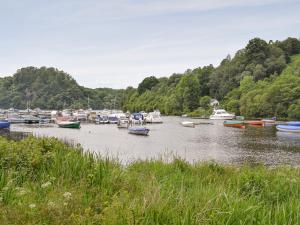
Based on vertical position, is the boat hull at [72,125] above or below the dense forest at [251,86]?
below

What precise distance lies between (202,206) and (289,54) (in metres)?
171

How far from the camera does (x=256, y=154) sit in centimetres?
3928

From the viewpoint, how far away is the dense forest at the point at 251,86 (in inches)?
4486

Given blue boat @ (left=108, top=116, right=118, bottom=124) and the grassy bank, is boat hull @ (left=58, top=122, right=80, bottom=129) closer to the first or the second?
blue boat @ (left=108, top=116, right=118, bottom=124)

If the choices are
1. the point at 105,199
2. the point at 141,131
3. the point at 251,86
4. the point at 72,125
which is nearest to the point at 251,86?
the point at 251,86

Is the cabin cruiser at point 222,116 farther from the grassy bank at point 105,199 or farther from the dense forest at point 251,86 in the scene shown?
the grassy bank at point 105,199

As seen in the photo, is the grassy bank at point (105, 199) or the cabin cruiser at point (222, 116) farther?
the cabin cruiser at point (222, 116)

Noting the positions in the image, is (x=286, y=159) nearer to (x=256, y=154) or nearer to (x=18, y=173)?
(x=256, y=154)

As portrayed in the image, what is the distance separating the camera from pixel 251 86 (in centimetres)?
13575

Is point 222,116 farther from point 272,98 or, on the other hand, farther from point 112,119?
point 112,119

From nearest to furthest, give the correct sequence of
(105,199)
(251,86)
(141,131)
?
(105,199) → (141,131) → (251,86)

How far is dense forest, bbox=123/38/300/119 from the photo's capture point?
114 m

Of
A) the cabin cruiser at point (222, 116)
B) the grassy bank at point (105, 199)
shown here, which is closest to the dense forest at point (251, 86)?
the cabin cruiser at point (222, 116)

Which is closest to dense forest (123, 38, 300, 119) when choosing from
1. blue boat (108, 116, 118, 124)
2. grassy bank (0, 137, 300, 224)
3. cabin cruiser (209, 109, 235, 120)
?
cabin cruiser (209, 109, 235, 120)
